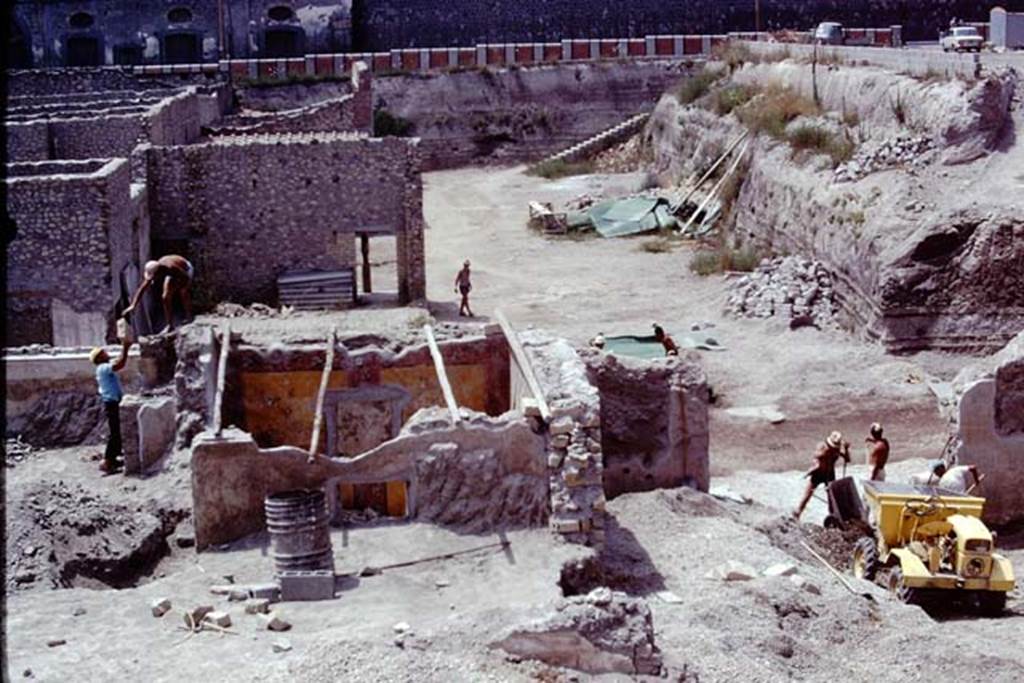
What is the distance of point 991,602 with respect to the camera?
14.5 metres

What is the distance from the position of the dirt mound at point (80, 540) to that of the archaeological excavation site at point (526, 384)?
38mm

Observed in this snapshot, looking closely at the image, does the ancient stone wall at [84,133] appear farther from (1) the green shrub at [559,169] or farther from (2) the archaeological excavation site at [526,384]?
(1) the green shrub at [559,169]

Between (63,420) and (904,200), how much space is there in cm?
1475

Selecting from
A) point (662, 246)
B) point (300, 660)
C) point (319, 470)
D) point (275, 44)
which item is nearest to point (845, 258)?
point (662, 246)

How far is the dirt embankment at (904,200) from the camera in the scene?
24547 mm

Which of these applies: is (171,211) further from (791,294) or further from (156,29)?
(156,29)

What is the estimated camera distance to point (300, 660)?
1089 cm

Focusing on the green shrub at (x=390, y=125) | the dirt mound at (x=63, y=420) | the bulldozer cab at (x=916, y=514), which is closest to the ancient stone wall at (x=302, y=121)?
the green shrub at (x=390, y=125)

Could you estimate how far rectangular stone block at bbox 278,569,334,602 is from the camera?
40.3 ft

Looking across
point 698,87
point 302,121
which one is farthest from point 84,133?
point 698,87

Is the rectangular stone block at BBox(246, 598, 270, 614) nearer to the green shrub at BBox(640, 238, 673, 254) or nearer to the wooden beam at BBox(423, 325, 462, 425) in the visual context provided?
the wooden beam at BBox(423, 325, 462, 425)

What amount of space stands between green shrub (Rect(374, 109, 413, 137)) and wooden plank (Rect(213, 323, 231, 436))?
3059 centimetres

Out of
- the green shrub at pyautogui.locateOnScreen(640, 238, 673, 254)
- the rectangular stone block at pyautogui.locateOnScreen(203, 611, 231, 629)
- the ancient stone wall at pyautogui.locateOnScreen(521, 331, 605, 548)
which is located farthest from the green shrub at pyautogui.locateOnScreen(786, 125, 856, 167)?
the rectangular stone block at pyautogui.locateOnScreen(203, 611, 231, 629)

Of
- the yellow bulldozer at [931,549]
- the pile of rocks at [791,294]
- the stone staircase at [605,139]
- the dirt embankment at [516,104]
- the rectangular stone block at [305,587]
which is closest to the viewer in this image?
the rectangular stone block at [305,587]
